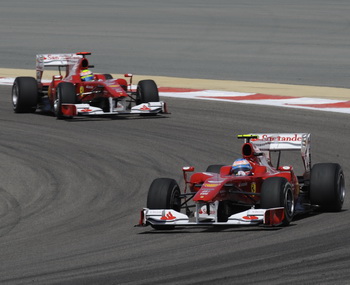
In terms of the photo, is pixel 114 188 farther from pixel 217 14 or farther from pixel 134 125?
pixel 217 14

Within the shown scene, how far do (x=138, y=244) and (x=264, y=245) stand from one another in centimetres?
131

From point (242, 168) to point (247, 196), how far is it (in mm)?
321

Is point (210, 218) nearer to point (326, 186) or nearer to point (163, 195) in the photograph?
point (163, 195)

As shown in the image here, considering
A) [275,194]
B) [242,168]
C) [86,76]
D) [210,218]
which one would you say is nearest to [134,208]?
[210,218]

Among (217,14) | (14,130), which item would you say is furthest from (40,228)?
(217,14)

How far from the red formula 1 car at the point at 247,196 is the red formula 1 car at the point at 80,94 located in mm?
8096

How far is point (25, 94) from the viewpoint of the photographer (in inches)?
824

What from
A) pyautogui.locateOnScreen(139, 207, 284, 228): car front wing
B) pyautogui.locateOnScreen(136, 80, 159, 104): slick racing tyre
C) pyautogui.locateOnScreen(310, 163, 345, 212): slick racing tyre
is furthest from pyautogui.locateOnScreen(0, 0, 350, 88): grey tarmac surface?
pyautogui.locateOnScreen(139, 207, 284, 228): car front wing

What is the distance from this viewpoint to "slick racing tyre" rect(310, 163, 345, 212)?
11.6m

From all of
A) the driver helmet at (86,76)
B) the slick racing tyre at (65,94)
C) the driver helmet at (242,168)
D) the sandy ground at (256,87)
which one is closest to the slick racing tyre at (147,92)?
the driver helmet at (86,76)

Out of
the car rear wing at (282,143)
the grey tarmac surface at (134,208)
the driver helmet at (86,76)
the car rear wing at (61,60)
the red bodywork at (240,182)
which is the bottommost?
the grey tarmac surface at (134,208)

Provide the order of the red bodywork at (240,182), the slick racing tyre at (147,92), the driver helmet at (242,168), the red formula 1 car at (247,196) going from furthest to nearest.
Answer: the slick racing tyre at (147,92) < the driver helmet at (242,168) < the red bodywork at (240,182) < the red formula 1 car at (247,196)

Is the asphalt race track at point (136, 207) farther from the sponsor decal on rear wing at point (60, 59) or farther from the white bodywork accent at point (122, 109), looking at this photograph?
the sponsor decal on rear wing at point (60, 59)

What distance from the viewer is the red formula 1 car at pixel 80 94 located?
19844mm
